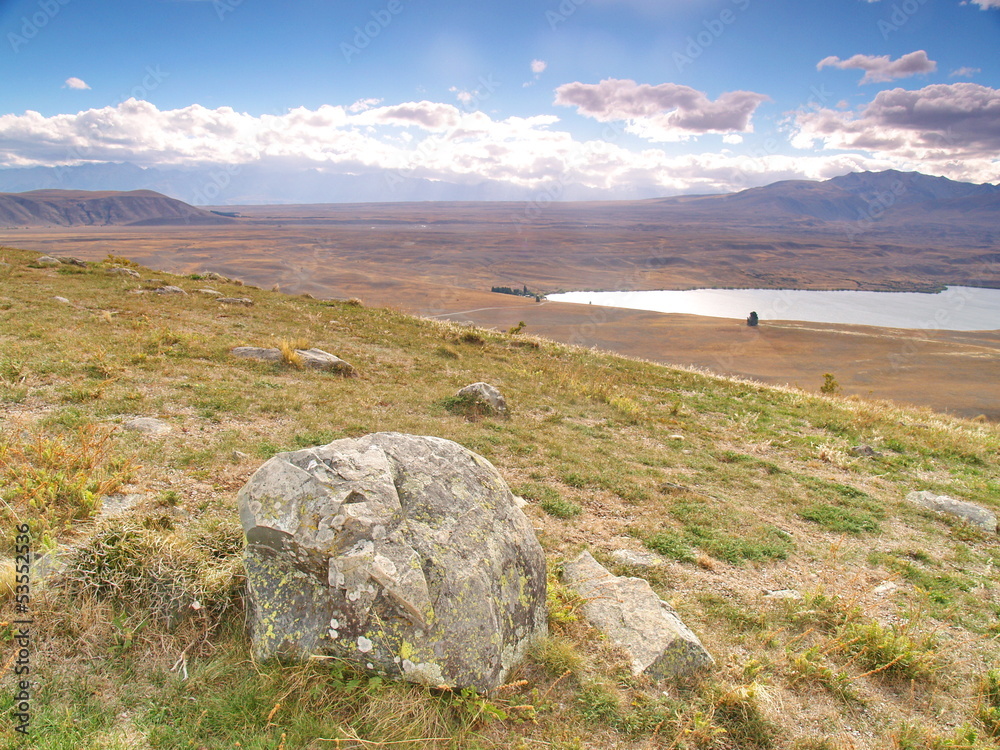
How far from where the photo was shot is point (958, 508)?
969 cm

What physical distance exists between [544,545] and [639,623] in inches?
85.8

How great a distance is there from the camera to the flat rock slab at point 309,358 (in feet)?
45.3

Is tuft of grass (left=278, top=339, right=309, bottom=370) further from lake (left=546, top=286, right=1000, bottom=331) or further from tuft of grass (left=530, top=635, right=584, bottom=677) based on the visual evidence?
lake (left=546, top=286, right=1000, bottom=331)

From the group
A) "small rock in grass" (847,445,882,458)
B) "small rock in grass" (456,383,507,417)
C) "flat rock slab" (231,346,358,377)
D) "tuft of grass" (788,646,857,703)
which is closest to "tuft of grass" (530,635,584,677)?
"tuft of grass" (788,646,857,703)

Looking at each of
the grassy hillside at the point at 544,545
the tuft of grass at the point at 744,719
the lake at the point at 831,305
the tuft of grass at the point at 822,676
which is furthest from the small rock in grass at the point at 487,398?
the lake at the point at 831,305

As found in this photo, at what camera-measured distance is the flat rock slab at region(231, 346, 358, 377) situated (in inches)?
544

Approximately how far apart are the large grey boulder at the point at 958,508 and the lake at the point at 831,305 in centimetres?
8878

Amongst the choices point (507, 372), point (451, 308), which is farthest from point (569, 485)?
point (451, 308)

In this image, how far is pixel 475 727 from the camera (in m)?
3.70

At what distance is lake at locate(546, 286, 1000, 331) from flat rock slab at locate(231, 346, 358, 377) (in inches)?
3467

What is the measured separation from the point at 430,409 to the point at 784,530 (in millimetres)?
7807

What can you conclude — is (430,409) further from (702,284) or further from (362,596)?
(702,284)

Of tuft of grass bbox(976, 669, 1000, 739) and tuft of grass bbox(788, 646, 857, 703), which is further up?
tuft of grass bbox(788, 646, 857, 703)

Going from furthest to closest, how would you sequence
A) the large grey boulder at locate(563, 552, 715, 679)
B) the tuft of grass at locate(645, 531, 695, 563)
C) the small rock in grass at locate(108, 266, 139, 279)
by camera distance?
the small rock in grass at locate(108, 266, 139, 279)
the tuft of grass at locate(645, 531, 695, 563)
the large grey boulder at locate(563, 552, 715, 679)
